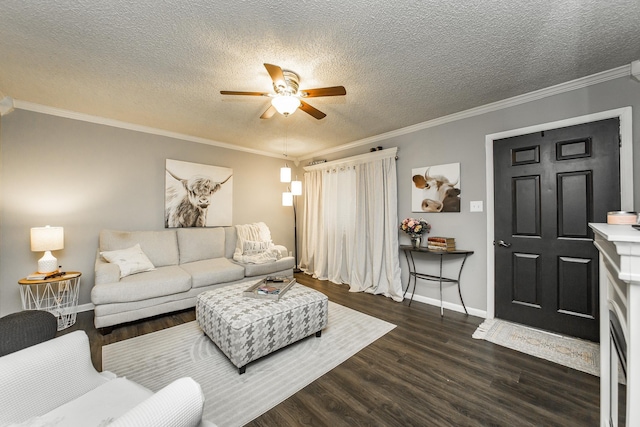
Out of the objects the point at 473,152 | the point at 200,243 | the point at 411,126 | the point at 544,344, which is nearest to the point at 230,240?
the point at 200,243

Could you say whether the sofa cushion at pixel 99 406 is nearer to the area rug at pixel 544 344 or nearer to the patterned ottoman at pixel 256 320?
the patterned ottoman at pixel 256 320

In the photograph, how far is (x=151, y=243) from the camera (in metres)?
3.53

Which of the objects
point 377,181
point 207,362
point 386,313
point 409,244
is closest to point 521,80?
point 377,181

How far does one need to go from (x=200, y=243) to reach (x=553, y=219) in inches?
179

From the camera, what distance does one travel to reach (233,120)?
3418 millimetres

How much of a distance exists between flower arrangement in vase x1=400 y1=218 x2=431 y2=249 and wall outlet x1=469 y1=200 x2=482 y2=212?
1.85 feet

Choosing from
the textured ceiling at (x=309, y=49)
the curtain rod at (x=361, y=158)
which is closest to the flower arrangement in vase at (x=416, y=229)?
the curtain rod at (x=361, y=158)

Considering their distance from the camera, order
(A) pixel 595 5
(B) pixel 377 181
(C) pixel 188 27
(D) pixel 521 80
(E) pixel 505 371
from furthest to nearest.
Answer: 1. (B) pixel 377 181
2. (D) pixel 521 80
3. (E) pixel 505 371
4. (C) pixel 188 27
5. (A) pixel 595 5

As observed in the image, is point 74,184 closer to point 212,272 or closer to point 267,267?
point 212,272

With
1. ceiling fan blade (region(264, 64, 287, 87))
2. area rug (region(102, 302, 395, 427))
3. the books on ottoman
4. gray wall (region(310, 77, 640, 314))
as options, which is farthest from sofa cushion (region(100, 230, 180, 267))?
gray wall (region(310, 77, 640, 314))

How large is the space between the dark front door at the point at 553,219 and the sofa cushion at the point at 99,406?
11.2ft

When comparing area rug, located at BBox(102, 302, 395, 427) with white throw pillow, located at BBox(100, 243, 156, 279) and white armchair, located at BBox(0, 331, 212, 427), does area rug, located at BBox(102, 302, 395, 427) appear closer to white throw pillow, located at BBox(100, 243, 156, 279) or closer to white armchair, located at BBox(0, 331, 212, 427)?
white armchair, located at BBox(0, 331, 212, 427)

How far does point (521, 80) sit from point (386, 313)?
2877mm

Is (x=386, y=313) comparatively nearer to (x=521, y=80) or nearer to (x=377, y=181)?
(x=377, y=181)
